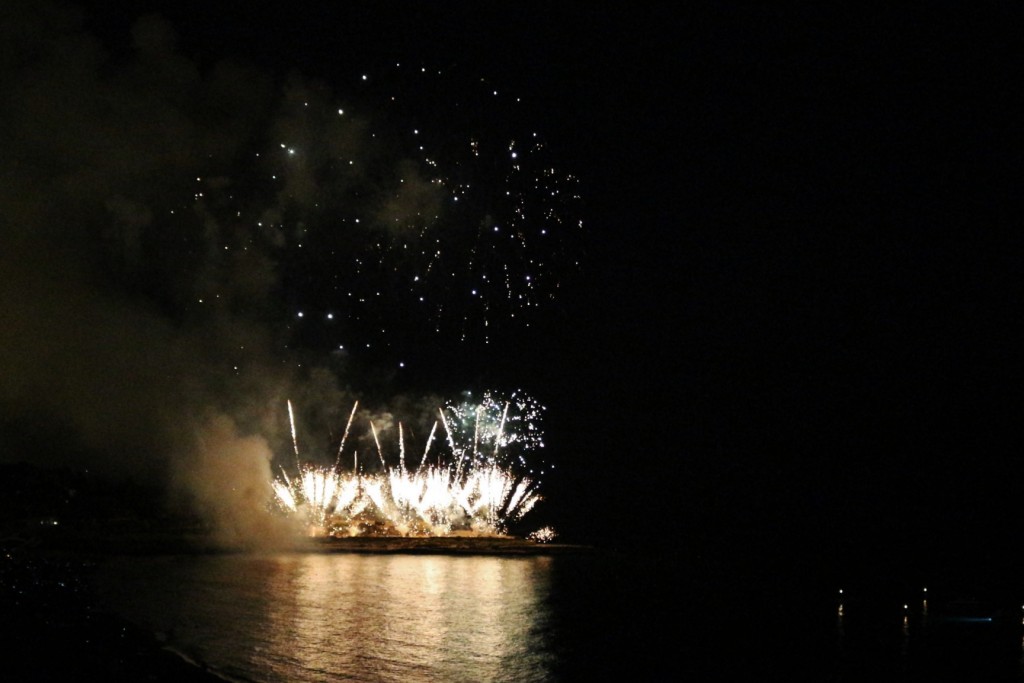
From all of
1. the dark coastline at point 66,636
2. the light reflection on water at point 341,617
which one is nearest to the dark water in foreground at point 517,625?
the light reflection on water at point 341,617

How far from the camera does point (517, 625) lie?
13445 millimetres

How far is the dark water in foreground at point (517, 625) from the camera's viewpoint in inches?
410

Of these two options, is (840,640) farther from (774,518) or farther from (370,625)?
(774,518)

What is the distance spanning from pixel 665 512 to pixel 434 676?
2641 inches

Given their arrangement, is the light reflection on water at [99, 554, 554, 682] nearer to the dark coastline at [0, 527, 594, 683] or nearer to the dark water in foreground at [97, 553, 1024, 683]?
the dark water in foreground at [97, 553, 1024, 683]

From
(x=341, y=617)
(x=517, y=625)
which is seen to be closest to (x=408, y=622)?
(x=341, y=617)

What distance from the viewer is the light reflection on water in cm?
985

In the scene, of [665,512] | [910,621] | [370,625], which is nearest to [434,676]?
[370,625]

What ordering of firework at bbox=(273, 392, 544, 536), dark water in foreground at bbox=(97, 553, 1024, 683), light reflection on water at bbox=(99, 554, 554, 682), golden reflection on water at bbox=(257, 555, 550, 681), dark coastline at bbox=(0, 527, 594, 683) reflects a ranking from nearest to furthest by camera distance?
dark coastline at bbox=(0, 527, 594, 683) → light reflection on water at bbox=(99, 554, 554, 682) → golden reflection on water at bbox=(257, 555, 550, 681) → dark water in foreground at bbox=(97, 553, 1024, 683) → firework at bbox=(273, 392, 544, 536)

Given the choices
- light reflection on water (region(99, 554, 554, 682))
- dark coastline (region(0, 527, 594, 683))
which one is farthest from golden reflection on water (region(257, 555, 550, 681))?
dark coastline (region(0, 527, 594, 683))

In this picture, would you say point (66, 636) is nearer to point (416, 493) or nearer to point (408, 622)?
point (408, 622)

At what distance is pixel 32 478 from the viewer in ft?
93.0

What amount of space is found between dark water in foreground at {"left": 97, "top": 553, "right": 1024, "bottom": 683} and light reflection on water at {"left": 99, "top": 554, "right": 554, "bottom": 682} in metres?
0.03

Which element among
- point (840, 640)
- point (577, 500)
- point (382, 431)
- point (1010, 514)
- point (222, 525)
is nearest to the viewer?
point (840, 640)
